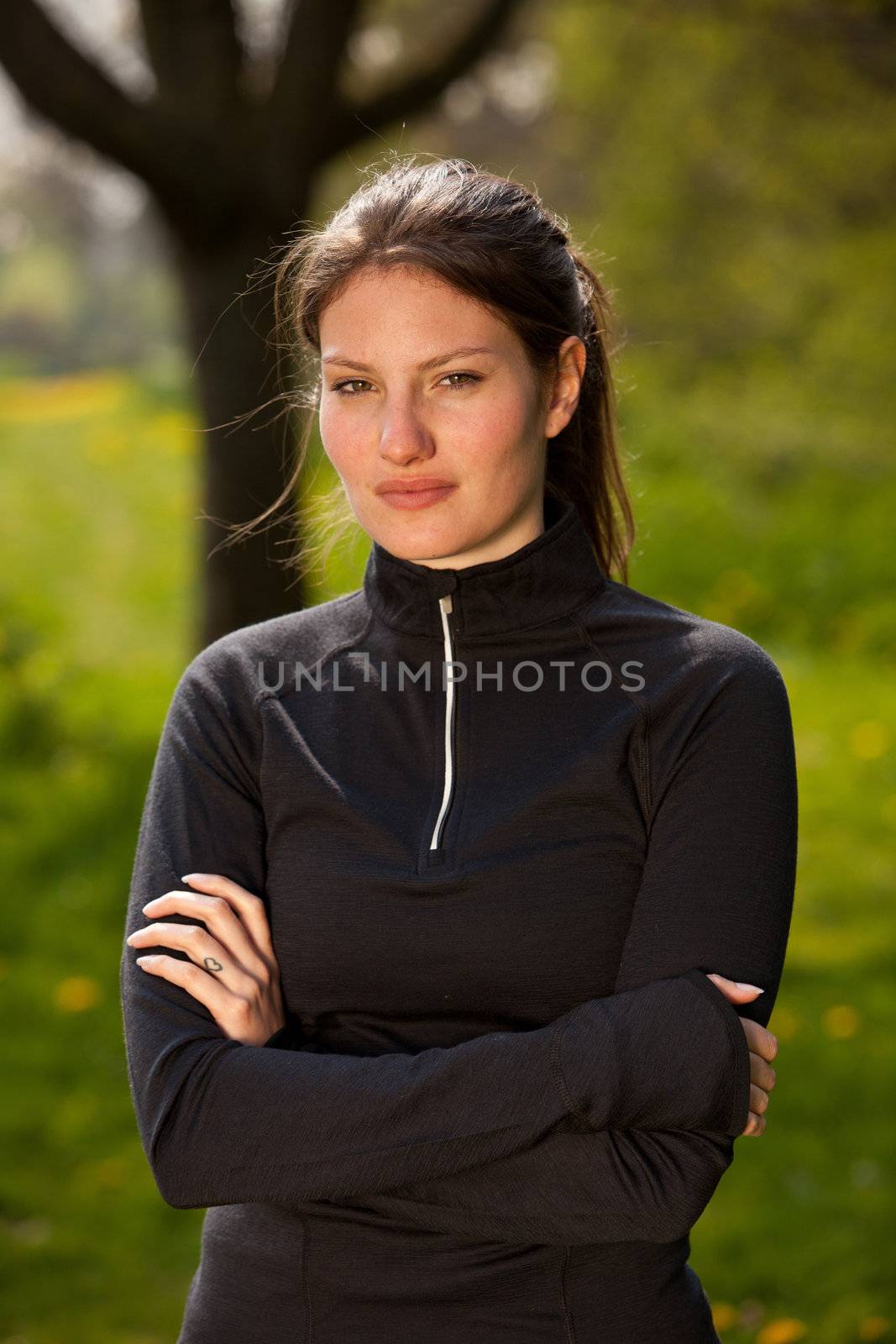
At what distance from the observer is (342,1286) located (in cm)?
178

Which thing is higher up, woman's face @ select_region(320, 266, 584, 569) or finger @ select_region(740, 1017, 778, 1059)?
woman's face @ select_region(320, 266, 584, 569)

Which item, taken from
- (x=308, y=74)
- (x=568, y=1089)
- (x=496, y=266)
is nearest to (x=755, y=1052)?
(x=568, y=1089)

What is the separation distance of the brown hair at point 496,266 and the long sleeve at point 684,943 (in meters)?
0.48

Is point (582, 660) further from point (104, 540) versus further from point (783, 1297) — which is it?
point (104, 540)

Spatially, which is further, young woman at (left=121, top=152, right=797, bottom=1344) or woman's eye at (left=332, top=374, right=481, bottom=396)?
woman's eye at (left=332, top=374, right=481, bottom=396)

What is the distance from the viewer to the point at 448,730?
1.95 m

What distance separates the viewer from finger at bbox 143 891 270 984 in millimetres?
1867

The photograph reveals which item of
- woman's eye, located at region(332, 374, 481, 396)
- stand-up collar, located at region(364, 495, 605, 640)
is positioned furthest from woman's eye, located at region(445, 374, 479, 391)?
stand-up collar, located at region(364, 495, 605, 640)

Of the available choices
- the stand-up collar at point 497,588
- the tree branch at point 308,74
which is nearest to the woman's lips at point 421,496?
the stand-up collar at point 497,588

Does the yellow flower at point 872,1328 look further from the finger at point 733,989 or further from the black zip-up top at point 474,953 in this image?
the finger at point 733,989

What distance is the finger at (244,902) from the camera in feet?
6.22

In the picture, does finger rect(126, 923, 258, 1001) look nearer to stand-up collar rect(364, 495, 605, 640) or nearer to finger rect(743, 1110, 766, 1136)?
stand-up collar rect(364, 495, 605, 640)

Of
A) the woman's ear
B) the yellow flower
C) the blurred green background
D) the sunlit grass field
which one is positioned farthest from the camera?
the blurred green background

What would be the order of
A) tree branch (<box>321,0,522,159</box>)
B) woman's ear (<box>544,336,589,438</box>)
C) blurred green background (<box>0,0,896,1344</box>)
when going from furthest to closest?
tree branch (<box>321,0,522,159</box>) < blurred green background (<box>0,0,896,1344</box>) < woman's ear (<box>544,336,589,438</box>)
